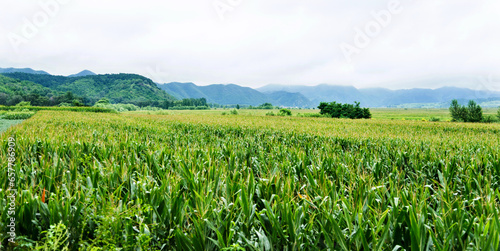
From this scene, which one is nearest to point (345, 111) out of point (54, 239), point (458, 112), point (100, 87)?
point (458, 112)

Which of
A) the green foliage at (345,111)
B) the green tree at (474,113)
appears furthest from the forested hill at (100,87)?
the green tree at (474,113)

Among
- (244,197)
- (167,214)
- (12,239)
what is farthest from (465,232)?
(12,239)

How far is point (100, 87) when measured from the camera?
7042 inches

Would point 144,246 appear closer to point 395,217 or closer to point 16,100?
point 395,217

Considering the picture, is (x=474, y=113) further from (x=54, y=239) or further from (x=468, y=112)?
(x=54, y=239)

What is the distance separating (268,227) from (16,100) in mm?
124166

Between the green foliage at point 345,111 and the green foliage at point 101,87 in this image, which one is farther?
the green foliage at point 101,87

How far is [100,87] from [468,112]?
201 meters

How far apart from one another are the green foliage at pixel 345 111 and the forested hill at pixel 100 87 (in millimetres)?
126247

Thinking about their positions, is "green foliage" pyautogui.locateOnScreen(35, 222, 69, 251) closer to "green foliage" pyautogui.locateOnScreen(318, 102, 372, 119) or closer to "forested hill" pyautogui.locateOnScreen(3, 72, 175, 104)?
"green foliage" pyautogui.locateOnScreen(318, 102, 372, 119)

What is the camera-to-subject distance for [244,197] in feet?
7.43

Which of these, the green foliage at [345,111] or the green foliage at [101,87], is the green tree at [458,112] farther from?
the green foliage at [101,87]

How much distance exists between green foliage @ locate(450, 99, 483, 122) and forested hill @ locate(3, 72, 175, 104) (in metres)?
148

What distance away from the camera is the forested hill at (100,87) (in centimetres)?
16388
